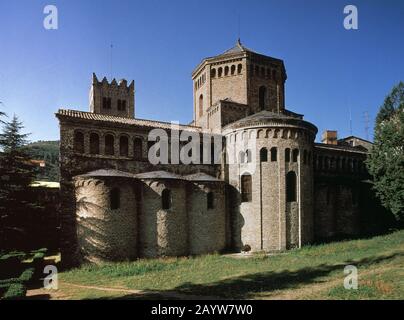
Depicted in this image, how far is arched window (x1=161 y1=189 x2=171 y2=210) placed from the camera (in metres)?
23.1

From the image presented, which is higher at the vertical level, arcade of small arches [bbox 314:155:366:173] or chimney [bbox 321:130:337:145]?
chimney [bbox 321:130:337:145]

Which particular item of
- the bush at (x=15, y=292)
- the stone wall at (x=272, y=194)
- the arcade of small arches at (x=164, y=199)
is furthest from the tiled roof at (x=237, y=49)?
the bush at (x=15, y=292)

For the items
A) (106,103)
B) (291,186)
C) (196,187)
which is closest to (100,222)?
(196,187)

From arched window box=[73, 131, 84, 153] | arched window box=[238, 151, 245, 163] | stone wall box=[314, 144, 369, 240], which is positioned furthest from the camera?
stone wall box=[314, 144, 369, 240]

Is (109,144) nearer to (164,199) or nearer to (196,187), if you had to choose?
(164,199)

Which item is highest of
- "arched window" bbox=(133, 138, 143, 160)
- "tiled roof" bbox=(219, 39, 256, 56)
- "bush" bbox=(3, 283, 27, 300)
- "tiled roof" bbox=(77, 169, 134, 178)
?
"tiled roof" bbox=(219, 39, 256, 56)

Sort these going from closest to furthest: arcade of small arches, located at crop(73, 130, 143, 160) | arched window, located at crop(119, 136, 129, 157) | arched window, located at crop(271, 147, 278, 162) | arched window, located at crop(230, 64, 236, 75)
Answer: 1. arcade of small arches, located at crop(73, 130, 143, 160)
2. arched window, located at crop(119, 136, 129, 157)
3. arched window, located at crop(271, 147, 278, 162)
4. arched window, located at crop(230, 64, 236, 75)

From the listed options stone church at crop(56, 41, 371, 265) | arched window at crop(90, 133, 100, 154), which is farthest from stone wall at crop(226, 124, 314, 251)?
arched window at crop(90, 133, 100, 154)

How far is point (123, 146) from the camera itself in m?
24.2

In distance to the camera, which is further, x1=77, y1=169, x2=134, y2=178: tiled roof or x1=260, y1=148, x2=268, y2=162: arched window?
x1=260, y1=148, x2=268, y2=162: arched window

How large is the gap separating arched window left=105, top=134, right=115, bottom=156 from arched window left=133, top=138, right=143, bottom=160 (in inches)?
64.5

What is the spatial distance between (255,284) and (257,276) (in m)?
1.76

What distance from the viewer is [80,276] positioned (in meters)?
18.6

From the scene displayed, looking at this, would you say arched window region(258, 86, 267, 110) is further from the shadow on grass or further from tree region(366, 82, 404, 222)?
the shadow on grass
